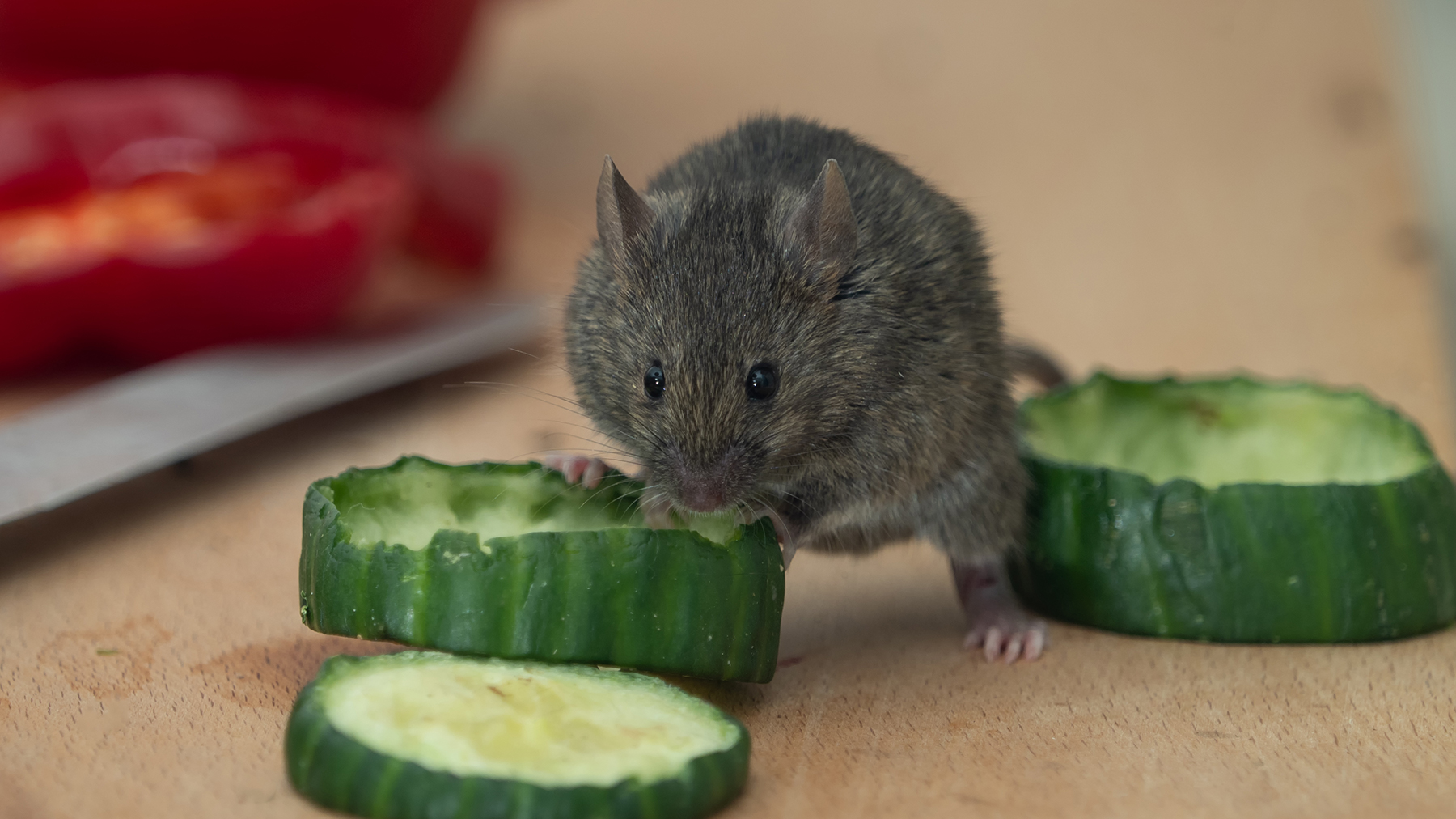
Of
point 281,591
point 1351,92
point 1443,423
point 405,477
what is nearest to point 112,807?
point 405,477

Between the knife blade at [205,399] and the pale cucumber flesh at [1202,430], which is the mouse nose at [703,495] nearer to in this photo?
the pale cucumber flesh at [1202,430]

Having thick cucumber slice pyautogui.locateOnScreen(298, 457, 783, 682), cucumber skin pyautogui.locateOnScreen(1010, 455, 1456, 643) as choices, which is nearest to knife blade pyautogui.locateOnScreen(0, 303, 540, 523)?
thick cucumber slice pyautogui.locateOnScreen(298, 457, 783, 682)

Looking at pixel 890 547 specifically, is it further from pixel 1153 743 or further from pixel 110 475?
pixel 110 475

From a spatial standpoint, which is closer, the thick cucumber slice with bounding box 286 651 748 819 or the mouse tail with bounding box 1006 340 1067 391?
the thick cucumber slice with bounding box 286 651 748 819

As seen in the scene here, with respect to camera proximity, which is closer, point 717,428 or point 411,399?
point 717,428

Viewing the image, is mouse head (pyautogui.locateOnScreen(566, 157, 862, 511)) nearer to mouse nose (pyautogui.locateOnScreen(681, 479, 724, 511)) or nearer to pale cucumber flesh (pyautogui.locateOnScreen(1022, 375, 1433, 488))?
mouse nose (pyautogui.locateOnScreen(681, 479, 724, 511))

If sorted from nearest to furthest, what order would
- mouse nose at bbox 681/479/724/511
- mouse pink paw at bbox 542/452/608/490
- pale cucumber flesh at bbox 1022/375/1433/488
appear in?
mouse nose at bbox 681/479/724/511, mouse pink paw at bbox 542/452/608/490, pale cucumber flesh at bbox 1022/375/1433/488
